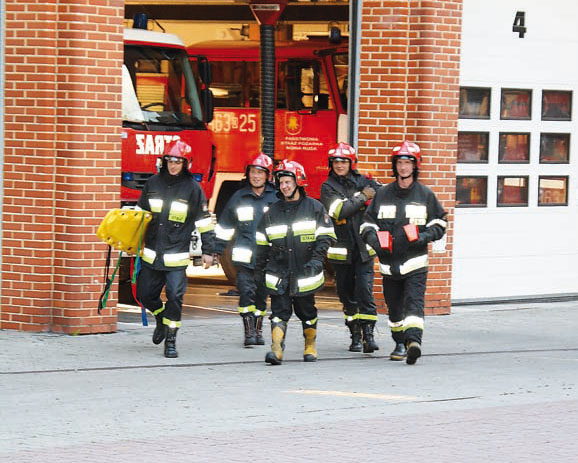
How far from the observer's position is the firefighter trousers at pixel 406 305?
10922 millimetres

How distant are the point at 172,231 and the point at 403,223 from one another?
199cm

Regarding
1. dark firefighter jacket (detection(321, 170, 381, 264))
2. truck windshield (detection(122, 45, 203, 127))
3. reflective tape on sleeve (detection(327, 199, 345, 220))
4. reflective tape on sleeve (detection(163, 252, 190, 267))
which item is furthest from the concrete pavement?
truck windshield (detection(122, 45, 203, 127))

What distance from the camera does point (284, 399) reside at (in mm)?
9266

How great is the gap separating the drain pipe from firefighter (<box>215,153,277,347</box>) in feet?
14.4

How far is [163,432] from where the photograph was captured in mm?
8094

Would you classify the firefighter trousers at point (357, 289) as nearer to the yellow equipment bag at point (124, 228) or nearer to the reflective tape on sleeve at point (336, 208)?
the reflective tape on sleeve at point (336, 208)

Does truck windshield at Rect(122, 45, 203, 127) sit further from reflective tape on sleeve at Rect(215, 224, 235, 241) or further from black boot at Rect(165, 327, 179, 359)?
black boot at Rect(165, 327, 179, 359)

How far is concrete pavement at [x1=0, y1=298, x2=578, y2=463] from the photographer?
7684 millimetres

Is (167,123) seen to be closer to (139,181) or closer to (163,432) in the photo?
(139,181)

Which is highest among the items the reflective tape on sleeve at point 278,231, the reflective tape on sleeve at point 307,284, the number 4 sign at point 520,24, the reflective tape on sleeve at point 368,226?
the number 4 sign at point 520,24

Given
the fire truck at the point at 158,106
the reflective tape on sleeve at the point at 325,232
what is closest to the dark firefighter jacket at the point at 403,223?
the reflective tape on sleeve at the point at 325,232

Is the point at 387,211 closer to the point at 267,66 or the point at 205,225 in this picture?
the point at 205,225

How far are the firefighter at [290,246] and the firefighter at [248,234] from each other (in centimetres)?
92

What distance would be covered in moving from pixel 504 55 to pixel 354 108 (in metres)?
2.12
